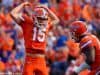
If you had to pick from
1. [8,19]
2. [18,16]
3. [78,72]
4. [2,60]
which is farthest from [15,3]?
[78,72]

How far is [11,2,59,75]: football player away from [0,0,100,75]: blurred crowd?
284 centimetres

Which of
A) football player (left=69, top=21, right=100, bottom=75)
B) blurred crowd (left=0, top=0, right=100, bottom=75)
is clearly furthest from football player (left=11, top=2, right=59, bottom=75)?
blurred crowd (left=0, top=0, right=100, bottom=75)

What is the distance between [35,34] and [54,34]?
5765 millimetres

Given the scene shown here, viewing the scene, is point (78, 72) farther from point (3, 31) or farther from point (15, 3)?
point (15, 3)

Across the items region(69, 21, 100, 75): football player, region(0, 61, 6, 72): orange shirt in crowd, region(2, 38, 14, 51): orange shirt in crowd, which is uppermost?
region(69, 21, 100, 75): football player

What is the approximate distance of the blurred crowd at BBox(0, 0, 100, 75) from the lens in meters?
14.4

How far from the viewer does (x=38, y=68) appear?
970 centimetres

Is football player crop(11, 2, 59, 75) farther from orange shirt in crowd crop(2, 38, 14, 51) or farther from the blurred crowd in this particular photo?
orange shirt in crowd crop(2, 38, 14, 51)

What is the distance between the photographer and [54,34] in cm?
1570

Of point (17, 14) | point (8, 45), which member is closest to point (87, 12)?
point (8, 45)

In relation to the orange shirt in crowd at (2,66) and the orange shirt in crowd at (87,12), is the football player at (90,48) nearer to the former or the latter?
the orange shirt in crowd at (2,66)

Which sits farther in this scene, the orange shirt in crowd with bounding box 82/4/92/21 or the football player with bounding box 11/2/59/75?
the orange shirt in crowd with bounding box 82/4/92/21

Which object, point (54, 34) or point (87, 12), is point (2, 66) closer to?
point (54, 34)

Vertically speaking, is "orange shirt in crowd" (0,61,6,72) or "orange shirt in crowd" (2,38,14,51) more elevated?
"orange shirt in crowd" (2,38,14,51)
